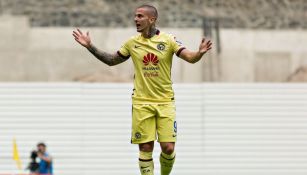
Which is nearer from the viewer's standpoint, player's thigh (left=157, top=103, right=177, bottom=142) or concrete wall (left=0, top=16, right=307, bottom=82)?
player's thigh (left=157, top=103, right=177, bottom=142)

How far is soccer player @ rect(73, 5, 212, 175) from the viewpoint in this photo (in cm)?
1042

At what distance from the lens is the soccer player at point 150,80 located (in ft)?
34.2

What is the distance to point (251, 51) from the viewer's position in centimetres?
2481

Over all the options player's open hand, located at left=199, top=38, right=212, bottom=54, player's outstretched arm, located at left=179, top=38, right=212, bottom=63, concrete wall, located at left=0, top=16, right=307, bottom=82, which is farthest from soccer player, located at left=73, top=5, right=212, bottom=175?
concrete wall, located at left=0, top=16, right=307, bottom=82

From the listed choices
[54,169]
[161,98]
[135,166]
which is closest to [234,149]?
[135,166]

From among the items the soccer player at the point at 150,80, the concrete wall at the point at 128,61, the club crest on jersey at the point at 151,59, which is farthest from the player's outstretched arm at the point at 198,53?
the concrete wall at the point at 128,61

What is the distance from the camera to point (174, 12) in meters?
24.5

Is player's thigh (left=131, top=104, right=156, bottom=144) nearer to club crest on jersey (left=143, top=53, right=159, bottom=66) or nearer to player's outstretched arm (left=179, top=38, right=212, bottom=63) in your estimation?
club crest on jersey (left=143, top=53, right=159, bottom=66)

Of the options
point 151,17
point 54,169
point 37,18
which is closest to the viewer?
point 151,17

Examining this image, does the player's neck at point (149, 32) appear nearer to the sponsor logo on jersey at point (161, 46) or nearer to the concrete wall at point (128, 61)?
the sponsor logo on jersey at point (161, 46)

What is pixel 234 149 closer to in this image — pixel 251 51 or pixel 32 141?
pixel 251 51

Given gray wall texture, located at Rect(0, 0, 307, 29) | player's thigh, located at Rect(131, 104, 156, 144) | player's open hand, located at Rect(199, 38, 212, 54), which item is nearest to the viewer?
player's open hand, located at Rect(199, 38, 212, 54)

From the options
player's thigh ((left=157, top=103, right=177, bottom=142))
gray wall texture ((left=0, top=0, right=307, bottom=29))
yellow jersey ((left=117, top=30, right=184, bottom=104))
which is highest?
gray wall texture ((left=0, top=0, right=307, bottom=29))

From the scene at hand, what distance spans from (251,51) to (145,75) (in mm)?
14585
